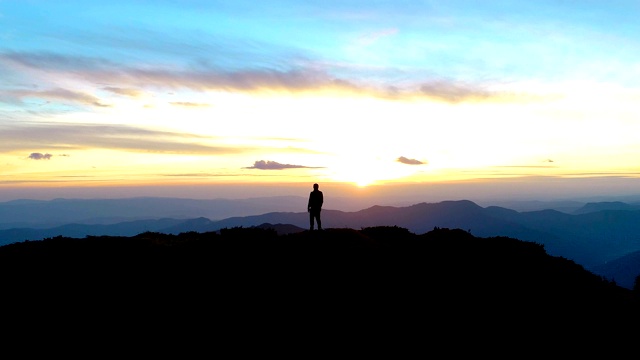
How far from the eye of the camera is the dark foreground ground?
17.5m

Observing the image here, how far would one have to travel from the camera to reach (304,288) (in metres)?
20.7

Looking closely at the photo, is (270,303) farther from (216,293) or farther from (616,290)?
(616,290)

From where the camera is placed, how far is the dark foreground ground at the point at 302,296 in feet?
57.4

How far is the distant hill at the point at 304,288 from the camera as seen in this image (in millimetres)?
18281

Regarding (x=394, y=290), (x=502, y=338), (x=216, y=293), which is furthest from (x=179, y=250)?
(x=502, y=338)

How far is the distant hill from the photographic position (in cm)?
1828

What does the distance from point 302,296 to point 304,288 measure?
2.24 feet

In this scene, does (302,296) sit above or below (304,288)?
below

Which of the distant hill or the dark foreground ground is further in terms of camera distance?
the distant hill

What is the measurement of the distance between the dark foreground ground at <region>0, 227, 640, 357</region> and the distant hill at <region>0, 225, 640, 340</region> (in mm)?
71

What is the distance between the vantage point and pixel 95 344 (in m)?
16.2

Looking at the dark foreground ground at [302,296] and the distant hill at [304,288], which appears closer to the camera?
the dark foreground ground at [302,296]

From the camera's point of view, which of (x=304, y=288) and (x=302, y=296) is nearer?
(x=302, y=296)

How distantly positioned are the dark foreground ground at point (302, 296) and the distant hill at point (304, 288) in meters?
0.07
